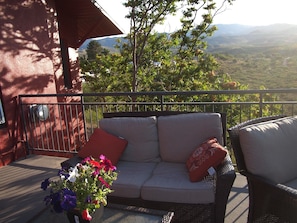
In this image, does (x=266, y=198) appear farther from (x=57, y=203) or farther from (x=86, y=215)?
(x=57, y=203)

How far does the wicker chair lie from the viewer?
1.60 meters

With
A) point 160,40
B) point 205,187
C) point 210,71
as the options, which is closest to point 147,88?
point 160,40

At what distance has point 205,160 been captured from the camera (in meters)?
2.15

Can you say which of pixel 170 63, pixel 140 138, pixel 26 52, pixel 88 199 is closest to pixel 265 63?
pixel 170 63

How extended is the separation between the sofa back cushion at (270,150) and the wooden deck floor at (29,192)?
1.98 ft

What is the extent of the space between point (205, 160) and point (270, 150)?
1.69 feet

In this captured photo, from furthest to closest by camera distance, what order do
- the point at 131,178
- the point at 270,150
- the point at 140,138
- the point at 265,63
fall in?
the point at 265,63 → the point at 140,138 → the point at 131,178 → the point at 270,150

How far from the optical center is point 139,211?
1696mm

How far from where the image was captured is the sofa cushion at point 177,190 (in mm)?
2025

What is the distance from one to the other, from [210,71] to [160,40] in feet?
7.07

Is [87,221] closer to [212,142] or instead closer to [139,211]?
[139,211]

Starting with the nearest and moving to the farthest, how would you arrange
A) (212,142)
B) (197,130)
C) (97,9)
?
(212,142) → (197,130) → (97,9)

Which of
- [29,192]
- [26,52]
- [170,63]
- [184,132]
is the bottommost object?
[29,192]

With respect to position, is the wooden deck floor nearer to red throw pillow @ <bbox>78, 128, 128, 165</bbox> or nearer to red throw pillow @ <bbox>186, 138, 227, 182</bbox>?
red throw pillow @ <bbox>186, 138, 227, 182</bbox>
